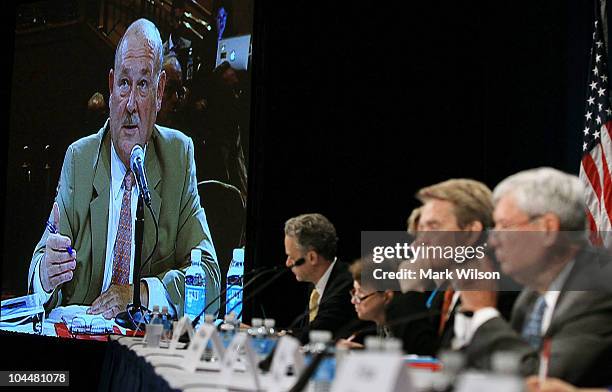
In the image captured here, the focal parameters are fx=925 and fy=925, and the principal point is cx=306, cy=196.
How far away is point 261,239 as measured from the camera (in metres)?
5.87

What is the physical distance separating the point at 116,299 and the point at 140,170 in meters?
0.82

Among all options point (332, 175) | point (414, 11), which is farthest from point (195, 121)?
point (414, 11)

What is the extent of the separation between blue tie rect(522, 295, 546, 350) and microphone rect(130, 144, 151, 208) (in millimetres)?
4012

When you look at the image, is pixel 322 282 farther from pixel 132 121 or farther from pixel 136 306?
pixel 132 121

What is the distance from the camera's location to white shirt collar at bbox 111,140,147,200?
19.2 feet

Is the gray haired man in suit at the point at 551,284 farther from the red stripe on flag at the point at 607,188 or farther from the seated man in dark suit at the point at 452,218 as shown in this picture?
the red stripe on flag at the point at 607,188

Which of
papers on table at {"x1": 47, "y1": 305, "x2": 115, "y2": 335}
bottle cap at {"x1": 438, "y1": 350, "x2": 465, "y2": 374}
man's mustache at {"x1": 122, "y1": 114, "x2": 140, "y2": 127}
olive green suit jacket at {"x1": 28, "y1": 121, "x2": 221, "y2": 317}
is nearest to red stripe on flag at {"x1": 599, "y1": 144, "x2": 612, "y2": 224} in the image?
olive green suit jacket at {"x1": 28, "y1": 121, "x2": 221, "y2": 317}

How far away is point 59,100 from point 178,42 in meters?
0.92

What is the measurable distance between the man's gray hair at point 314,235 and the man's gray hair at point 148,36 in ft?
7.44

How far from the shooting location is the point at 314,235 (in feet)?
12.8

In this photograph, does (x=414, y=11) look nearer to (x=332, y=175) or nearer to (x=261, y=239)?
(x=332, y=175)

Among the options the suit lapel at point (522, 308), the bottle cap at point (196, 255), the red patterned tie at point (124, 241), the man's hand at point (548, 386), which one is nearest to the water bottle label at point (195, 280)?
the bottle cap at point (196, 255)

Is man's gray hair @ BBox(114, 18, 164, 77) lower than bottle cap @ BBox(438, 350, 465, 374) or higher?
higher

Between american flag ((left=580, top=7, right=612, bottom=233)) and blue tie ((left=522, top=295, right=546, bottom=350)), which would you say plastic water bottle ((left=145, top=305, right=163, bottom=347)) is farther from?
american flag ((left=580, top=7, right=612, bottom=233))
